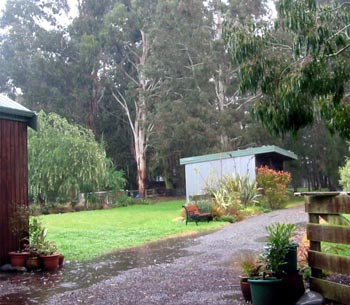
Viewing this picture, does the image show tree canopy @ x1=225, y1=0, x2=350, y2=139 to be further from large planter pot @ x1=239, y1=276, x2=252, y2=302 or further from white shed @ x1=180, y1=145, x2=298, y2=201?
white shed @ x1=180, y1=145, x2=298, y2=201

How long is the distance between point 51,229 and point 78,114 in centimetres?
2331

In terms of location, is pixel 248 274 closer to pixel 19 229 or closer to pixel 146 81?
pixel 19 229

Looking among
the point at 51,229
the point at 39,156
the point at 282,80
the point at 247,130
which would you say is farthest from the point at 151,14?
the point at 282,80

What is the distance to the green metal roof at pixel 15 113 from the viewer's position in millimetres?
9188

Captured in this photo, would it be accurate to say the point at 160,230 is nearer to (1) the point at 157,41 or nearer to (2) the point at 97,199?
(2) the point at 97,199

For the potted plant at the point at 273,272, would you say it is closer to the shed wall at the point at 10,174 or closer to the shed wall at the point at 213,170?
the shed wall at the point at 10,174

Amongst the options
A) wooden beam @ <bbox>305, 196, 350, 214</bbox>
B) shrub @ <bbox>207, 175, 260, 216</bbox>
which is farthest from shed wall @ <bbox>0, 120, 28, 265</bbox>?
shrub @ <bbox>207, 175, 260, 216</bbox>

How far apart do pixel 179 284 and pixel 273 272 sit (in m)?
2.19

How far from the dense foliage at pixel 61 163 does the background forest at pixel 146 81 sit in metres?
6.35

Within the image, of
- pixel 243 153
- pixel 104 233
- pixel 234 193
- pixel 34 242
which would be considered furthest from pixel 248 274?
pixel 243 153

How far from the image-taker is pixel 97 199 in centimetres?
2861

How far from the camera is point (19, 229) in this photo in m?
A: 9.48

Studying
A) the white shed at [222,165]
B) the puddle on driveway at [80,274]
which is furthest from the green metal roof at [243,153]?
the puddle on driveway at [80,274]

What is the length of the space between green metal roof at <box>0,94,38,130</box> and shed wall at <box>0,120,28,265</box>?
95mm
